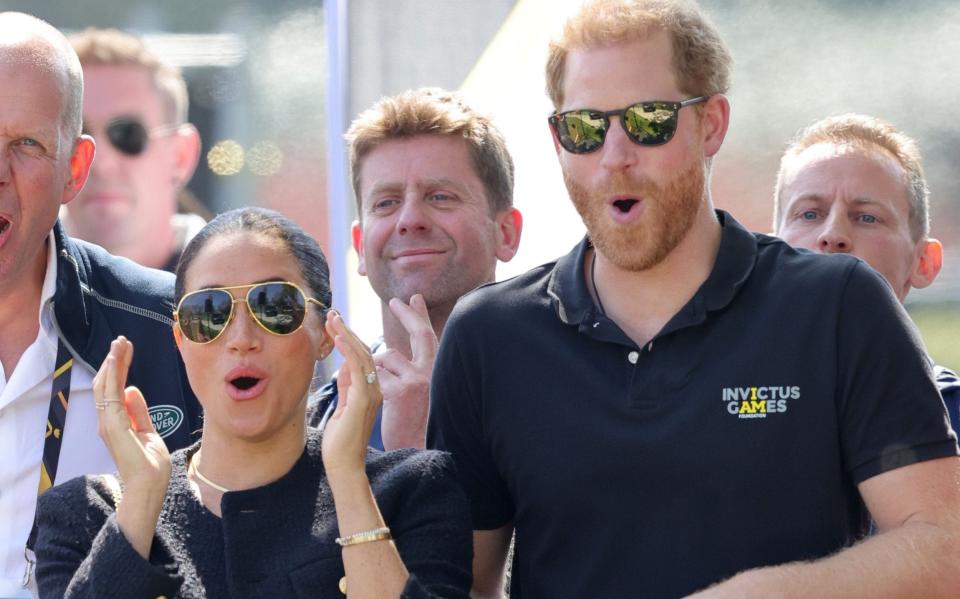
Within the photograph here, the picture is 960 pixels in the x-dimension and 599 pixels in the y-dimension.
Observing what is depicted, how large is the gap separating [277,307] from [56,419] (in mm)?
883

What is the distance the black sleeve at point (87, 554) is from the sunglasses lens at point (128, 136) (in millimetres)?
2968

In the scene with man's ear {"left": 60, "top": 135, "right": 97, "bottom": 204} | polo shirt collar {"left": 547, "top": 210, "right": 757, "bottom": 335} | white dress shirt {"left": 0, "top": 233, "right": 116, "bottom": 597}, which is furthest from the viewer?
man's ear {"left": 60, "top": 135, "right": 97, "bottom": 204}

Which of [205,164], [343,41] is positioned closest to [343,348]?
[343,41]

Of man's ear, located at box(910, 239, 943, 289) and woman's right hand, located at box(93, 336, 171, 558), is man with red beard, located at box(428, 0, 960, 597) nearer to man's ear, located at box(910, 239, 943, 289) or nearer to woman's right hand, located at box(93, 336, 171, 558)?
woman's right hand, located at box(93, 336, 171, 558)

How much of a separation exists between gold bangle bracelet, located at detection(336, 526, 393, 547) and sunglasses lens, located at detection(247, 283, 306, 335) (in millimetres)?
439

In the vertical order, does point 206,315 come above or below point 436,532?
above

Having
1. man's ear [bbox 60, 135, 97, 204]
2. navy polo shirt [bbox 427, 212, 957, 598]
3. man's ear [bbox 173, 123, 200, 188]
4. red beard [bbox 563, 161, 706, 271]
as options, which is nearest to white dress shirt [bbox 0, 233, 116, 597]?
man's ear [bbox 60, 135, 97, 204]

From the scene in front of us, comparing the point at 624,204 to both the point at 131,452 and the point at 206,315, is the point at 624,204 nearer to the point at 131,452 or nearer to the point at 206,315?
the point at 206,315

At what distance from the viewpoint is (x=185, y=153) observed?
541 centimetres

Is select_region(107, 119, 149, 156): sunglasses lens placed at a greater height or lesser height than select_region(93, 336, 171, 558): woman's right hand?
greater

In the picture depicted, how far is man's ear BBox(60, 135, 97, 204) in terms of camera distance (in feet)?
11.3

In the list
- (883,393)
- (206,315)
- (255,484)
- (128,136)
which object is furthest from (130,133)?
(883,393)

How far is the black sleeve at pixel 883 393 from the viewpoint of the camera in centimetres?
256

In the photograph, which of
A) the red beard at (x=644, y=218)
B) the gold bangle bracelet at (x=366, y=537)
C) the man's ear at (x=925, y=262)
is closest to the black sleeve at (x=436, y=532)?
the gold bangle bracelet at (x=366, y=537)
